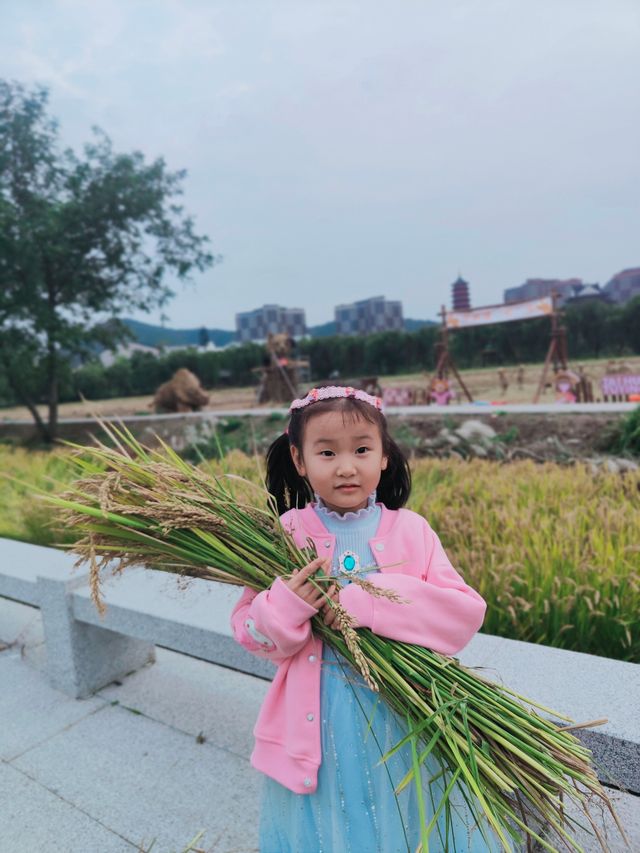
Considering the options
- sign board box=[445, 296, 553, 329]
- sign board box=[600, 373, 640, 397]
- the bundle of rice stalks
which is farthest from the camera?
sign board box=[445, 296, 553, 329]

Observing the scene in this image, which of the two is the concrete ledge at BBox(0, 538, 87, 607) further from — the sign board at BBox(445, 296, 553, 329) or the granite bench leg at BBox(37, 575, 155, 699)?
the sign board at BBox(445, 296, 553, 329)

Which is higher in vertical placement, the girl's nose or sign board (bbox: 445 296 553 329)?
sign board (bbox: 445 296 553 329)

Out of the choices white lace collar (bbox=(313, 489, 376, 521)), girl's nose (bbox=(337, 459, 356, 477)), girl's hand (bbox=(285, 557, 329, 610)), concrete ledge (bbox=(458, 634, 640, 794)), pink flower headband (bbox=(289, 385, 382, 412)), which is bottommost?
concrete ledge (bbox=(458, 634, 640, 794))

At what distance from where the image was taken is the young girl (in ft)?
4.20

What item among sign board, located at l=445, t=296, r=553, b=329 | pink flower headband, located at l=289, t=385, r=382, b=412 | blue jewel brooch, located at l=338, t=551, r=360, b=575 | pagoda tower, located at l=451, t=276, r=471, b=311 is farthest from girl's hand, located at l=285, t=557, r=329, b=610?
pagoda tower, located at l=451, t=276, r=471, b=311

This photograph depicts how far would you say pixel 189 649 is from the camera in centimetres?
242

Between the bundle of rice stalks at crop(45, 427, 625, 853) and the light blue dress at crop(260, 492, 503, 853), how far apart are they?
38 mm

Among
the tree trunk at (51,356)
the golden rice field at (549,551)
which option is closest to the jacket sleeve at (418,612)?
the golden rice field at (549,551)

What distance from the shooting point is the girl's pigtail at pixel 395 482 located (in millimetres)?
1584

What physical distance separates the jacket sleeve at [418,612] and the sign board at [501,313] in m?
10.7

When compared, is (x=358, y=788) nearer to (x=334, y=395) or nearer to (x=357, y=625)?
(x=357, y=625)

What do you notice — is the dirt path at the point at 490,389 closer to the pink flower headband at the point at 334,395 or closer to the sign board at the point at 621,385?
the sign board at the point at 621,385

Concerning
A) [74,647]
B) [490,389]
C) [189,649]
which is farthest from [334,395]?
[490,389]

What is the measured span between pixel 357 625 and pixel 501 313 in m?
11.4
